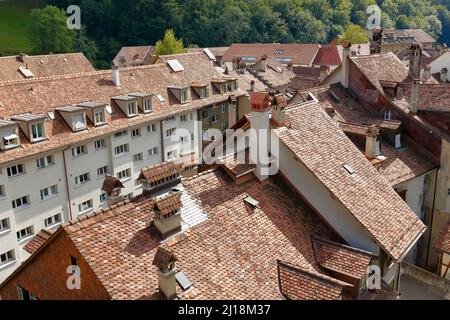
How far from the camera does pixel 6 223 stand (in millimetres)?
31203

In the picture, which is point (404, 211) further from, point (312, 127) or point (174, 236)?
point (174, 236)

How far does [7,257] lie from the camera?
104 ft

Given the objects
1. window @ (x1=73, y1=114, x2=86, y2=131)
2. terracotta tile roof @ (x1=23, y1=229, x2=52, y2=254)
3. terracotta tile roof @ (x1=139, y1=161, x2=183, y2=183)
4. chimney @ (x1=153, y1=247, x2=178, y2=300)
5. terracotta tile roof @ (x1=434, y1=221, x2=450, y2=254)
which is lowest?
terracotta tile roof @ (x1=434, y1=221, x2=450, y2=254)

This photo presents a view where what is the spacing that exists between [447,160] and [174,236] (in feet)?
75.3

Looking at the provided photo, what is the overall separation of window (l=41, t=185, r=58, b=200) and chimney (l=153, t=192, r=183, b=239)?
19.7 metres

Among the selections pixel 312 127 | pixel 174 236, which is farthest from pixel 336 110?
pixel 174 236

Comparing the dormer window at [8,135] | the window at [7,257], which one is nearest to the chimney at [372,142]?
the dormer window at [8,135]

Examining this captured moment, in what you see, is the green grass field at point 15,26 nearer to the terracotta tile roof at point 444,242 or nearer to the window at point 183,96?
the window at point 183,96

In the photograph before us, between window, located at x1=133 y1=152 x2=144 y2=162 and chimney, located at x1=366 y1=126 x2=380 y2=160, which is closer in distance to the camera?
chimney, located at x1=366 y1=126 x2=380 y2=160

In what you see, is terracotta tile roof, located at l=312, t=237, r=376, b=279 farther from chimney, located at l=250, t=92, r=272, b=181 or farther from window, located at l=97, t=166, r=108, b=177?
window, located at l=97, t=166, r=108, b=177

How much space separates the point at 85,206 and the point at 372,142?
21732 mm

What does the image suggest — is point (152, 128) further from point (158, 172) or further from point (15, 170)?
point (158, 172)

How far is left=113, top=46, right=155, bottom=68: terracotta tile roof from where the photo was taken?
10481cm

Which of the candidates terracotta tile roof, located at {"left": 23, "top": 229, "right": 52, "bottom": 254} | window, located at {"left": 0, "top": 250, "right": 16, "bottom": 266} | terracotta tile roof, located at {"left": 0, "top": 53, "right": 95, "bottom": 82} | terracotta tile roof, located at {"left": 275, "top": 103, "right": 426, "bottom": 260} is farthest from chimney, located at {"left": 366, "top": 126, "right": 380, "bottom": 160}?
terracotta tile roof, located at {"left": 0, "top": 53, "right": 95, "bottom": 82}
